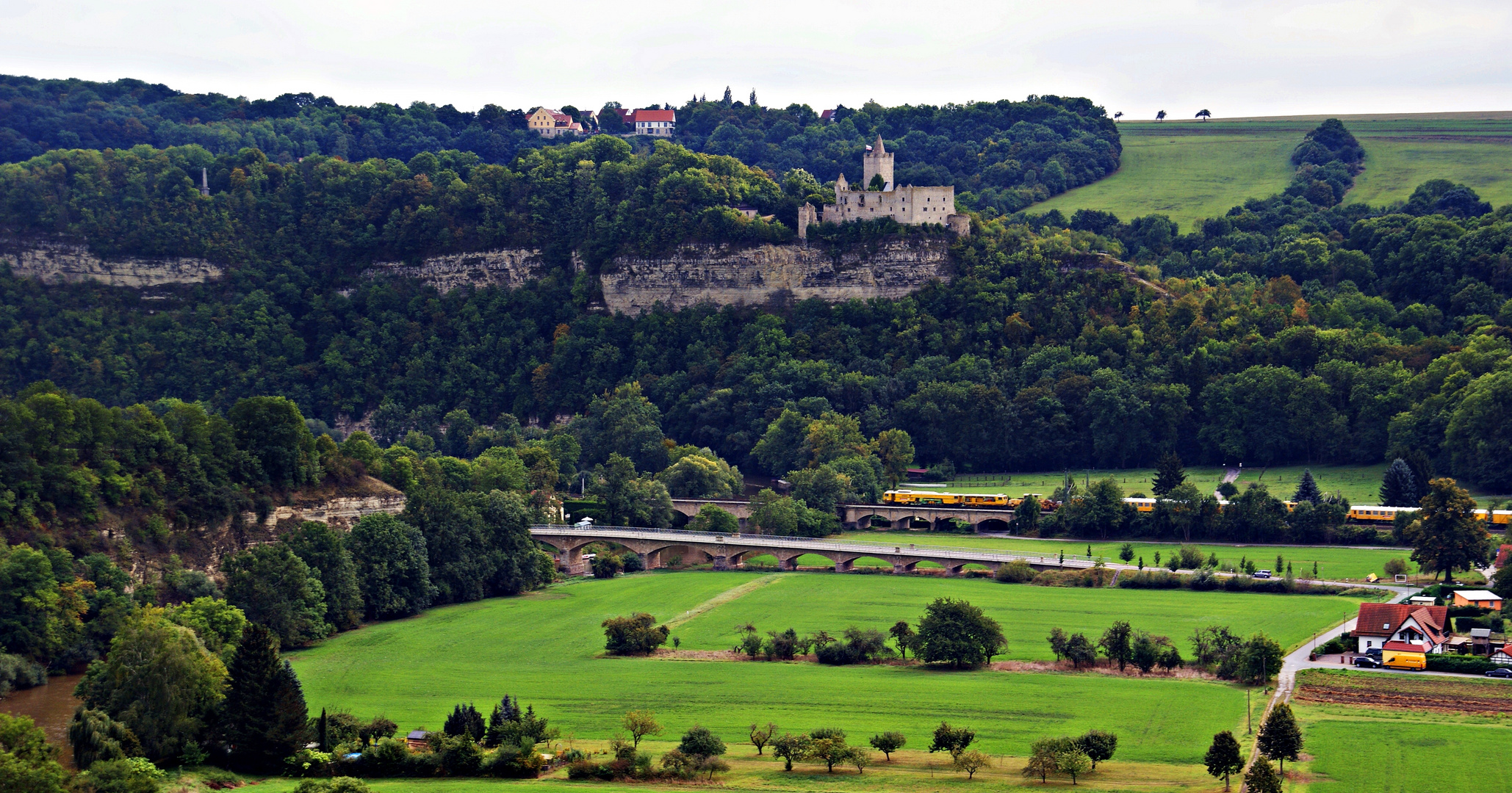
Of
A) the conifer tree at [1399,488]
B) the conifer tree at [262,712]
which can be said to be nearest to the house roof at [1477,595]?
the conifer tree at [1399,488]

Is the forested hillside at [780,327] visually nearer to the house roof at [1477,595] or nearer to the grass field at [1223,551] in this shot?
the grass field at [1223,551]

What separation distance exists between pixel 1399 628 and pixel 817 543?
39.9 metres

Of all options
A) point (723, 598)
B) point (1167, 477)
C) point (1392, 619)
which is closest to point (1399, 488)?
point (1167, 477)

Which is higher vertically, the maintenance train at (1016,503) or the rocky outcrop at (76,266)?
the rocky outcrop at (76,266)

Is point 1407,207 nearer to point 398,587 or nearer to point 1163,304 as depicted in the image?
point 1163,304

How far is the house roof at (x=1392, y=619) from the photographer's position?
7406 centimetres

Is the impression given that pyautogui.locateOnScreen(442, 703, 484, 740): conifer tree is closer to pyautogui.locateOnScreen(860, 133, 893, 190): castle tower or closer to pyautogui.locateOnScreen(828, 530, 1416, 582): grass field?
pyautogui.locateOnScreen(828, 530, 1416, 582): grass field

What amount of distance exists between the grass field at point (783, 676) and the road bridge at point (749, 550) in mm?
4190

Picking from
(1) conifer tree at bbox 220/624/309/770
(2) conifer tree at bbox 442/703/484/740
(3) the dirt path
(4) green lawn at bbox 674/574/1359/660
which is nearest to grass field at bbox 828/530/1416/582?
(3) the dirt path

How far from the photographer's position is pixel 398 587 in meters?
90.7

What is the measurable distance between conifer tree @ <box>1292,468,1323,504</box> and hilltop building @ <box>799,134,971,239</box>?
5068 centimetres

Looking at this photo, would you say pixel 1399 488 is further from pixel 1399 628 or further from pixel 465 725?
pixel 465 725

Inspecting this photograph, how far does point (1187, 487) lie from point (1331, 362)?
96.6ft

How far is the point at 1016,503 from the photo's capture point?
120 metres
